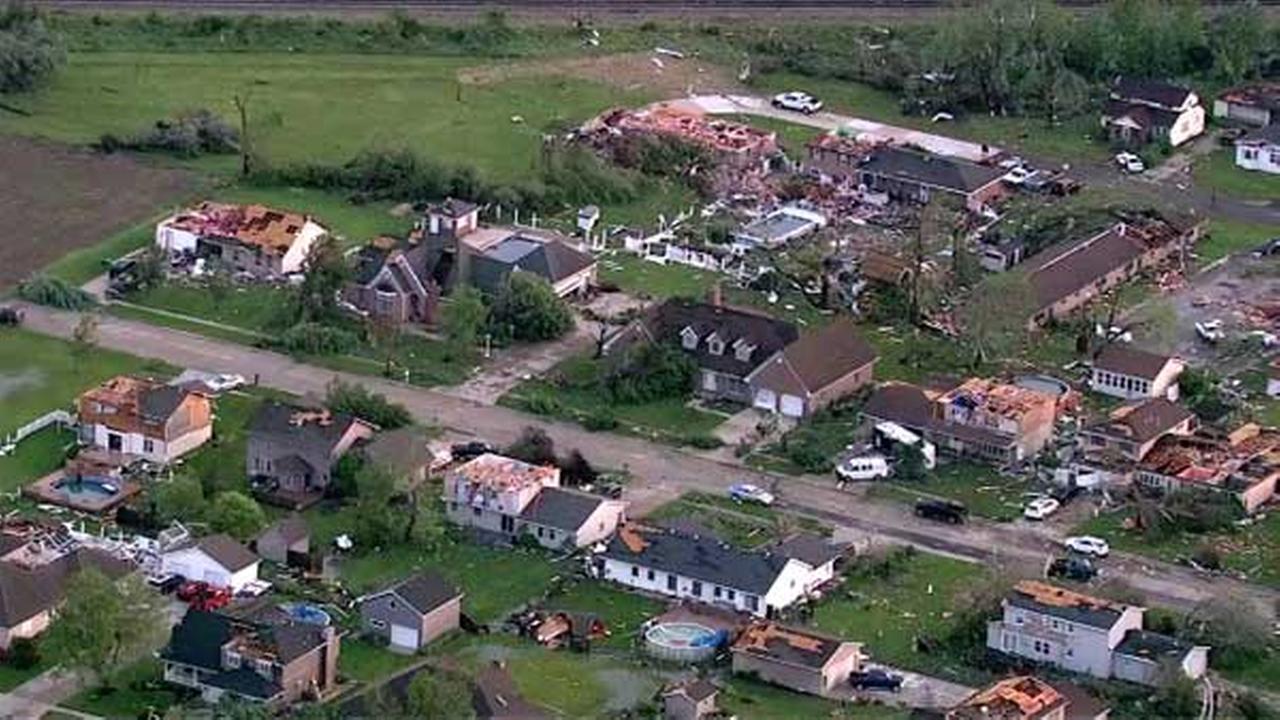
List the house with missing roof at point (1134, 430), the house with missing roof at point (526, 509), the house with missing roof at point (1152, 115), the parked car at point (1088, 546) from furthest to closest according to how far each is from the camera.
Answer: the house with missing roof at point (1152, 115), the house with missing roof at point (1134, 430), the parked car at point (1088, 546), the house with missing roof at point (526, 509)

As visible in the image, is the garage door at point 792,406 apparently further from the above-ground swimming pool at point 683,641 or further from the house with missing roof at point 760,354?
the above-ground swimming pool at point 683,641

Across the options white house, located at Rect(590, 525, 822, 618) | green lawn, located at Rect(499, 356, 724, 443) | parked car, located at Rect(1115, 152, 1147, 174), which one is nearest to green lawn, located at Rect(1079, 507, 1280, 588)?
white house, located at Rect(590, 525, 822, 618)

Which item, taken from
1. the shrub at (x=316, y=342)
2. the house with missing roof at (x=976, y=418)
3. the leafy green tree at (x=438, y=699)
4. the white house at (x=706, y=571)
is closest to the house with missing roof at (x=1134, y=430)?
the house with missing roof at (x=976, y=418)

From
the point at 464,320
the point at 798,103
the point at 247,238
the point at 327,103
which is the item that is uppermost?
the point at 464,320

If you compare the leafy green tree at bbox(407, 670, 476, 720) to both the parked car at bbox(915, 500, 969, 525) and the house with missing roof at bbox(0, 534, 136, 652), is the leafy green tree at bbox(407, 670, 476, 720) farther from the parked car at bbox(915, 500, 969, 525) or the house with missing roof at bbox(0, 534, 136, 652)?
the parked car at bbox(915, 500, 969, 525)

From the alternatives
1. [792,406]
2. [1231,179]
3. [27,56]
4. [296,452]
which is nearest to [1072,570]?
[792,406]

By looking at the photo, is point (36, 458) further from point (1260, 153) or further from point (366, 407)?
point (1260, 153)
